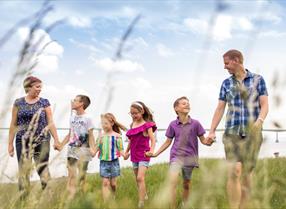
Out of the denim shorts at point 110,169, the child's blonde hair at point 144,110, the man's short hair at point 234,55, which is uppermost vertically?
the man's short hair at point 234,55

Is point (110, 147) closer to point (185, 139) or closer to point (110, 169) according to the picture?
point (110, 169)

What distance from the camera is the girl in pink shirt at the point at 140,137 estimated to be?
8.92 m

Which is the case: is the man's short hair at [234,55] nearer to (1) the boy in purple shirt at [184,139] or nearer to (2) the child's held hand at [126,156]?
(1) the boy in purple shirt at [184,139]

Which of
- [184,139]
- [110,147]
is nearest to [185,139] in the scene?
[184,139]

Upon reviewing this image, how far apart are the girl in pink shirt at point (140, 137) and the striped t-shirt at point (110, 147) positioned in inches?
7.3

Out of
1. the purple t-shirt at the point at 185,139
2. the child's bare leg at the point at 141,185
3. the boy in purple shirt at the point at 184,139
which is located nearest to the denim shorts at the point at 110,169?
the child's bare leg at the point at 141,185

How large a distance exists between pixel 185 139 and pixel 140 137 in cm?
124

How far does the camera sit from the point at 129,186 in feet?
36.6

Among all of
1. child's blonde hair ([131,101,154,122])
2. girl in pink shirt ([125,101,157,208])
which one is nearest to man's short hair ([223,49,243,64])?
girl in pink shirt ([125,101,157,208])

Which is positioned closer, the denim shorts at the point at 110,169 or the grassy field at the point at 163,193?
the grassy field at the point at 163,193

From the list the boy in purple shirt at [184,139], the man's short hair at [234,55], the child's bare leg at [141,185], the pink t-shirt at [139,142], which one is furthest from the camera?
the pink t-shirt at [139,142]

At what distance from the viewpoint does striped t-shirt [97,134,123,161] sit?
8.96 metres

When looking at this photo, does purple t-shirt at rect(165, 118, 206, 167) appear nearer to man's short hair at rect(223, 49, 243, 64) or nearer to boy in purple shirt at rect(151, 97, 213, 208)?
boy in purple shirt at rect(151, 97, 213, 208)

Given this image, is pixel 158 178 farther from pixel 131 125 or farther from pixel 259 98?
pixel 259 98
